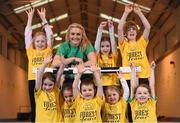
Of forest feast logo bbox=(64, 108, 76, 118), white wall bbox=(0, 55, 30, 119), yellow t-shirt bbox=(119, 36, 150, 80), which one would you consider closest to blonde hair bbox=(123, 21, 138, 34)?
yellow t-shirt bbox=(119, 36, 150, 80)

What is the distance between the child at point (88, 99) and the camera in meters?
5.06

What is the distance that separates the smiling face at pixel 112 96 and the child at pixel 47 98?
640 millimetres

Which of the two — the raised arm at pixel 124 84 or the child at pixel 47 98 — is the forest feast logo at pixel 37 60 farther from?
Result: the raised arm at pixel 124 84

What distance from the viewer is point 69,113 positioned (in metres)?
5.28

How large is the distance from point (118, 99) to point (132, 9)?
1.33 metres

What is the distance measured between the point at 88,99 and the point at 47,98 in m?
0.53

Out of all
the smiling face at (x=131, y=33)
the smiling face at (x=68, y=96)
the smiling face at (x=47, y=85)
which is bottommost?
the smiling face at (x=68, y=96)

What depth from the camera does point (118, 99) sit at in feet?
17.7

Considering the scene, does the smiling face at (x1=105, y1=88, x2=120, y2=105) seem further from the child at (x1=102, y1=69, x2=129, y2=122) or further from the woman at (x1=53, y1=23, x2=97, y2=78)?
the woman at (x1=53, y1=23, x2=97, y2=78)

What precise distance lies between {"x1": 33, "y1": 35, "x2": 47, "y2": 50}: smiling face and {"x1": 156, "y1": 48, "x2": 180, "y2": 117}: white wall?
14063mm

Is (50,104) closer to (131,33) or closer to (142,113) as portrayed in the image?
(142,113)

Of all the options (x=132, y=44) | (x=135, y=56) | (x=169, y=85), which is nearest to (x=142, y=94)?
(x=135, y=56)

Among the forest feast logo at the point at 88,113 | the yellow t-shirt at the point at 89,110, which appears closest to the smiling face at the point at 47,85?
the yellow t-shirt at the point at 89,110

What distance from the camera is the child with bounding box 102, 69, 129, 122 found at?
5301 mm
